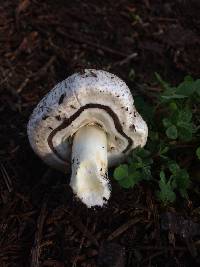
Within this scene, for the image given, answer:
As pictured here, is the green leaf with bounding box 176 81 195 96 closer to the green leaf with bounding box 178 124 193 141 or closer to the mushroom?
the green leaf with bounding box 178 124 193 141

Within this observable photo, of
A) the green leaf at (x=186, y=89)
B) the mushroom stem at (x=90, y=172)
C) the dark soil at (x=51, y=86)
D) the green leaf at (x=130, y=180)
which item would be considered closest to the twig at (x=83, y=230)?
the dark soil at (x=51, y=86)

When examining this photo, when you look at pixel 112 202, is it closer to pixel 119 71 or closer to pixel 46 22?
pixel 119 71

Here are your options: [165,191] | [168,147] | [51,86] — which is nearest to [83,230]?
[165,191]

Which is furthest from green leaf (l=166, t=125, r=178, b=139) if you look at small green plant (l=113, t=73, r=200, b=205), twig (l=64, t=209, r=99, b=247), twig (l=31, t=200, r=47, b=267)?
twig (l=31, t=200, r=47, b=267)

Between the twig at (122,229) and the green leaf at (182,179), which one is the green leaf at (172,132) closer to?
the green leaf at (182,179)

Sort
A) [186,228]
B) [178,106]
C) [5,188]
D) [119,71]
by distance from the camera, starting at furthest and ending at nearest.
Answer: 1. [119,71]
2. [178,106]
3. [5,188]
4. [186,228]

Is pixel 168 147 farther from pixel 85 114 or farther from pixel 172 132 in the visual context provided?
pixel 85 114

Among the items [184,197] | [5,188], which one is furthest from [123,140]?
[5,188]
